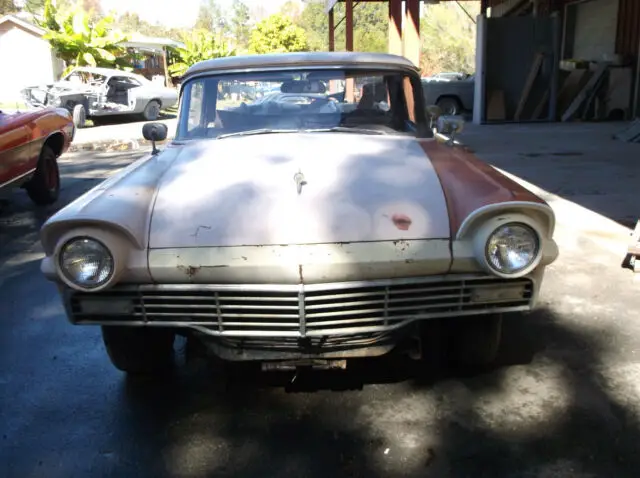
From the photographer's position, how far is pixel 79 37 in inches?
927

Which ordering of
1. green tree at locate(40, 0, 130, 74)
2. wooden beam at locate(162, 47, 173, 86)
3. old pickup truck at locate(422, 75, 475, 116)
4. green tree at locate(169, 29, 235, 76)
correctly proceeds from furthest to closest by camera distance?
1. green tree at locate(169, 29, 235, 76)
2. wooden beam at locate(162, 47, 173, 86)
3. green tree at locate(40, 0, 130, 74)
4. old pickup truck at locate(422, 75, 475, 116)

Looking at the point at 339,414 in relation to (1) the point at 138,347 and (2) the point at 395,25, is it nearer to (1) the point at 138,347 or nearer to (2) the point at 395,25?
(1) the point at 138,347

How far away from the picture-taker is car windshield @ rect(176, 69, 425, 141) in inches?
153

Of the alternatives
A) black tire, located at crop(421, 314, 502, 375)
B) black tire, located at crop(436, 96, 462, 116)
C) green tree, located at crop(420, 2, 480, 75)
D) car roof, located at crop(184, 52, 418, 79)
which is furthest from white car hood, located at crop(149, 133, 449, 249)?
green tree, located at crop(420, 2, 480, 75)

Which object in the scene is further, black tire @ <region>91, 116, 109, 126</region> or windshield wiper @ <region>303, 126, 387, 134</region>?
black tire @ <region>91, 116, 109, 126</region>

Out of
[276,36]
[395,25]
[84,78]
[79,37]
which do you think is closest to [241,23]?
[276,36]

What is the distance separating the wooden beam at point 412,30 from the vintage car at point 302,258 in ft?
37.4

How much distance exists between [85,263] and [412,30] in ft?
40.7

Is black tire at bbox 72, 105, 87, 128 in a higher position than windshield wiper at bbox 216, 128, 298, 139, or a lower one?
lower

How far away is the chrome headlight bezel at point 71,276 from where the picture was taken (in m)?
2.53

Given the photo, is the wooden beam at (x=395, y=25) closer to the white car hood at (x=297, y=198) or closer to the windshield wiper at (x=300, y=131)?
the windshield wiper at (x=300, y=131)

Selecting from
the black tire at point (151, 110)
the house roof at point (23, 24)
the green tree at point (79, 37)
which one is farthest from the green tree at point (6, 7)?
the black tire at point (151, 110)

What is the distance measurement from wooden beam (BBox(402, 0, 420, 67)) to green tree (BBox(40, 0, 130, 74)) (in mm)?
14965

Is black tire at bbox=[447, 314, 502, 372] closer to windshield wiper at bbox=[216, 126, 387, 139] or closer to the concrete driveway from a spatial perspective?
windshield wiper at bbox=[216, 126, 387, 139]
